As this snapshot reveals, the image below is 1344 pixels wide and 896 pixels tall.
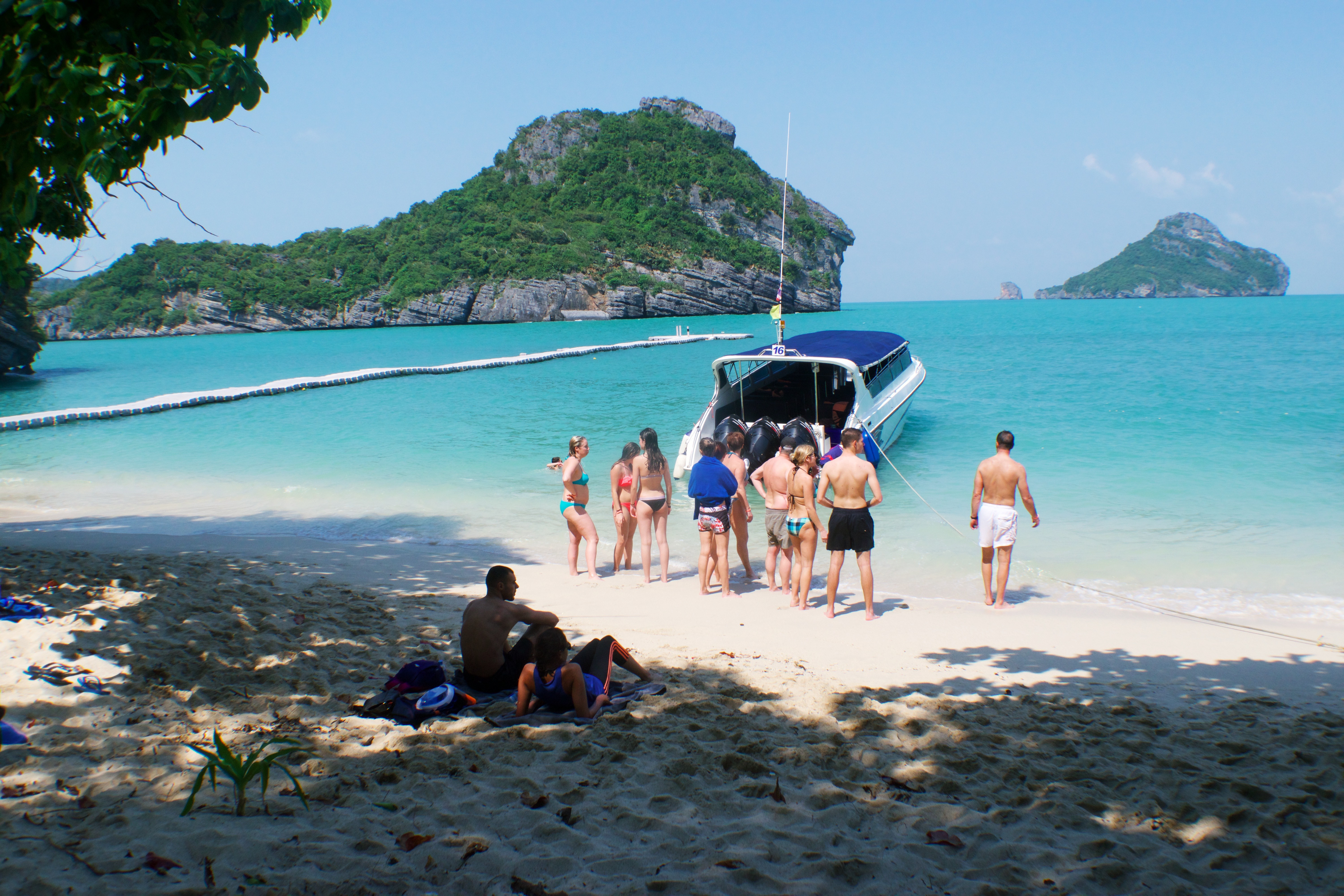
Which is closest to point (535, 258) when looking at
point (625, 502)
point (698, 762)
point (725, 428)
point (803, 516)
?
point (725, 428)

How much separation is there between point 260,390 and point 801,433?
74.1ft

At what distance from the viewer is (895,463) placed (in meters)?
13.9

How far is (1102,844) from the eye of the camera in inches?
116

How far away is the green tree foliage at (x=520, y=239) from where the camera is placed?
282 feet

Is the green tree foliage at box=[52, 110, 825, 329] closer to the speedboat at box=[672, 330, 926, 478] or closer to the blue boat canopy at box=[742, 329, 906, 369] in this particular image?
the blue boat canopy at box=[742, 329, 906, 369]

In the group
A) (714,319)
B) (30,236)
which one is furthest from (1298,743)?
(714,319)

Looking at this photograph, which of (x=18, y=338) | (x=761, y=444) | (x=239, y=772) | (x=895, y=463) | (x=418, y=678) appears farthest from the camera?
(x=18, y=338)

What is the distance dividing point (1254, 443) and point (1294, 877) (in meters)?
15.3

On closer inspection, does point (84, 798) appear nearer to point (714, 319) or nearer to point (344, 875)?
point (344, 875)

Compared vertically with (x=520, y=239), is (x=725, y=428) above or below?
below

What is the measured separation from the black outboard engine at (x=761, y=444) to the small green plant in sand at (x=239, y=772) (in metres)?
8.41

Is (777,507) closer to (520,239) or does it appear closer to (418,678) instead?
(418,678)

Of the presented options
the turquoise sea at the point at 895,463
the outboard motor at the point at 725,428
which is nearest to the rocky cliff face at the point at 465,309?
the turquoise sea at the point at 895,463

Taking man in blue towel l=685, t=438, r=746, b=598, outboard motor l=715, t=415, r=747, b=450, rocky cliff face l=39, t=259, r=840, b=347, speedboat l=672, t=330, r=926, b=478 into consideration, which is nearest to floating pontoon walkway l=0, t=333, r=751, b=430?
speedboat l=672, t=330, r=926, b=478
